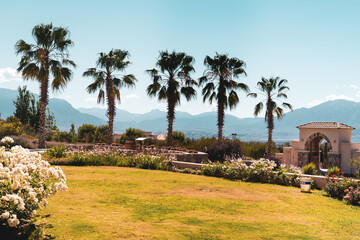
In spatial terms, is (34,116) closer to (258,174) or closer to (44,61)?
(44,61)

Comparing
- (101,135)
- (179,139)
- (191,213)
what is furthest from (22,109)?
(191,213)

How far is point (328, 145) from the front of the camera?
29.1m

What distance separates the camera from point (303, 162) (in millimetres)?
29547

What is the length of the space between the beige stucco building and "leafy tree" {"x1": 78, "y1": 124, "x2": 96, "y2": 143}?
2109cm

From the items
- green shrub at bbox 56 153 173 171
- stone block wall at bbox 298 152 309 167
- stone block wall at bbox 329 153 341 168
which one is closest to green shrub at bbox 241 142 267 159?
stone block wall at bbox 298 152 309 167

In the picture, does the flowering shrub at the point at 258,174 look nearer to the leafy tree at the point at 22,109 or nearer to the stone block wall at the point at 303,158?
the stone block wall at the point at 303,158

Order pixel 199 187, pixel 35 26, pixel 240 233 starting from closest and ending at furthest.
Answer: pixel 240 233, pixel 199 187, pixel 35 26

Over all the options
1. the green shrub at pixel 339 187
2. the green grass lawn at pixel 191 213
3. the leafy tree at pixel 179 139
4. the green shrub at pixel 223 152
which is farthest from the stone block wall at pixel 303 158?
the green grass lawn at pixel 191 213

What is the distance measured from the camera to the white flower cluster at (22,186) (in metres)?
5.38

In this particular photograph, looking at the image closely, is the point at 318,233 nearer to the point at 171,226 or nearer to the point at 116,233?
the point at 171,226

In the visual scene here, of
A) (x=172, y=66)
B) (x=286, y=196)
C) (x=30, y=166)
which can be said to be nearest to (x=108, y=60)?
(x=172, y=66)

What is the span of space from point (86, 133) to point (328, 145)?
25.7 m

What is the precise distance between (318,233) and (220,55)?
80.4 feet

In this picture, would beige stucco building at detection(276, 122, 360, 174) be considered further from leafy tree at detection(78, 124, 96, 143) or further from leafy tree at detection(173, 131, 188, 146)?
leafy tree at detection(78, 124, 96, 143)
